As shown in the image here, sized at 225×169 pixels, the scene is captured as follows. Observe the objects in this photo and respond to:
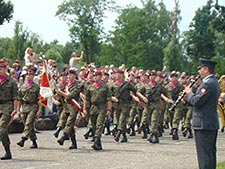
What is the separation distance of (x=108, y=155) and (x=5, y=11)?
31.5 m

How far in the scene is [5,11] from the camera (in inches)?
1752

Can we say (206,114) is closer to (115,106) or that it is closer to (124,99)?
(124,99)

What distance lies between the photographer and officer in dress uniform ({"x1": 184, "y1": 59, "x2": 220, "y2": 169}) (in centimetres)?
1001

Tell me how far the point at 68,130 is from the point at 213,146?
6038 millimetres

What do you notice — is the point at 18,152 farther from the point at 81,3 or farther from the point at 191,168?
the point at 81,3

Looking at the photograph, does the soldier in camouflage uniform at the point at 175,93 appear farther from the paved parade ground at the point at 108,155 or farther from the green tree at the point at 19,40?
the green tree at the point at 19,40

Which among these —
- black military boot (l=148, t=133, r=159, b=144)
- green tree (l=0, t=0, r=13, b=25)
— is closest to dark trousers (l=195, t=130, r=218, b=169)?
black military boot (l=148, t=133, r=159, b=144)

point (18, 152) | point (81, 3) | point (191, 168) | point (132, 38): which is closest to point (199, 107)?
point (191, 168)

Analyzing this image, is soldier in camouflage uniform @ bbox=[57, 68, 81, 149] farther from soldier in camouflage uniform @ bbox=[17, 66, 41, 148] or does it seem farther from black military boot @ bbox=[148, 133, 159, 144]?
black military boot @ bbox=[148, 133, 159, 144]

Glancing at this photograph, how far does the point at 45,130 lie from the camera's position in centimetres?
2211

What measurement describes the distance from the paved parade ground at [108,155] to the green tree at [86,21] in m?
46.8

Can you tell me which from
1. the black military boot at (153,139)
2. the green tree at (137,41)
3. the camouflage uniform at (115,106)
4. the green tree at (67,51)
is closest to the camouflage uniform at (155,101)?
the black military boot at (153,139)

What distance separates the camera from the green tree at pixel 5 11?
44222 mm

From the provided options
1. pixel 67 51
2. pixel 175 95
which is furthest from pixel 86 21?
pixel 175 95
